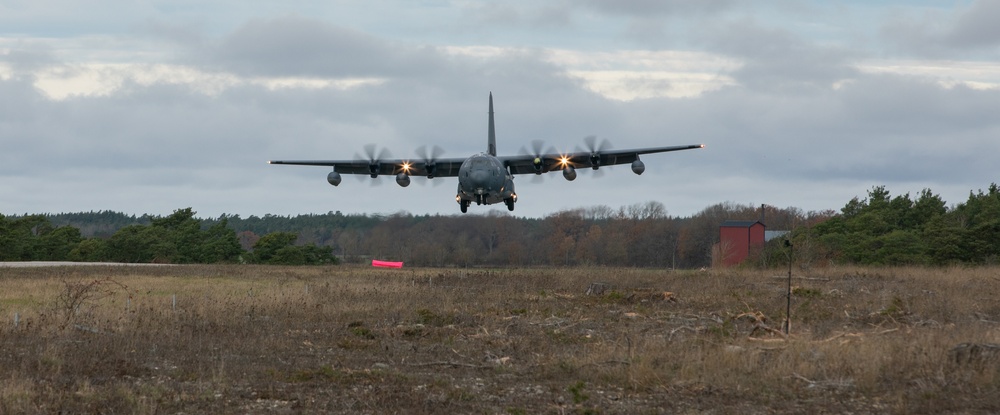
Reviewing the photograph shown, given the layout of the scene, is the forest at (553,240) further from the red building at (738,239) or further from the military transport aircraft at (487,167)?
the military transport aircraft at (487,167)

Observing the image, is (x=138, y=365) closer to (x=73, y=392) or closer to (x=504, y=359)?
(x=73, y=392)

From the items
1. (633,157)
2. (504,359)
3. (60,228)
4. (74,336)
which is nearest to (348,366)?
(504,359)

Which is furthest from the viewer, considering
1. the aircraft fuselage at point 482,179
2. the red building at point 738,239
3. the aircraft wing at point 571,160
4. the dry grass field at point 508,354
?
the red building at point 738,239

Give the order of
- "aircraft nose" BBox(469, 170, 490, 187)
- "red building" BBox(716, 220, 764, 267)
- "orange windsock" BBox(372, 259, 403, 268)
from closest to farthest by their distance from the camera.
Answer: "aircraft nose" BBox(469, 170, 490, 187) → "orange windsock" BBox(372, 259, 403, 268) → "red building" BBox(716, 220, 764, 267)

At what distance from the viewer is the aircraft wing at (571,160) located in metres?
50.9

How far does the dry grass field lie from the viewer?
13406mm

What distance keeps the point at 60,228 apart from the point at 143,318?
71.1m

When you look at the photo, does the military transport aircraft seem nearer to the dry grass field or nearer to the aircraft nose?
the aircraft nose

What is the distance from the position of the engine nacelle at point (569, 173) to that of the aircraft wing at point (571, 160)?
187 mm

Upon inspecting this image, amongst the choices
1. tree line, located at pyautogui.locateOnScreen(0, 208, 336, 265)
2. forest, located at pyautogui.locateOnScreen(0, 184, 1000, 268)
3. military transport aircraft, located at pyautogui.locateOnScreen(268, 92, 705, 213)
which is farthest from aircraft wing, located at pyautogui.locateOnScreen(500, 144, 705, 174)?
tree line, located at pyautogui.locateOnScreen(0, 208, 336, 265)

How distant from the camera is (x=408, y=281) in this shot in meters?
42.9

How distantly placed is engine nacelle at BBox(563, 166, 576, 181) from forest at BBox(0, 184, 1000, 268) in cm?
1405

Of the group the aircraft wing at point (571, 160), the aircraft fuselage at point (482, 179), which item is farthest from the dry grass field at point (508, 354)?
the aircraft wing at point (571, 160)

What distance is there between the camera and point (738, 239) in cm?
7125
